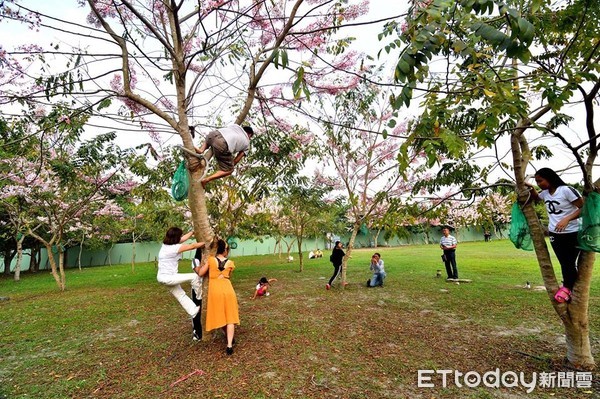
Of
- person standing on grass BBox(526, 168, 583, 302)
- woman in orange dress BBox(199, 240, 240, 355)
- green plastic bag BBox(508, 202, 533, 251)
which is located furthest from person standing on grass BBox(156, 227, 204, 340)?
person standing on grass BBox(526, 168, 583, 302)

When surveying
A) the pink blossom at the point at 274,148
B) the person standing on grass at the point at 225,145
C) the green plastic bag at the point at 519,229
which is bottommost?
the green plastic bag at the point at 519,229

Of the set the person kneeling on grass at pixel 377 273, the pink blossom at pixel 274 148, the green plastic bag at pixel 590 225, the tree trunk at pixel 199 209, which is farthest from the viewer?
the person kneeling on grass at pixel 377 273

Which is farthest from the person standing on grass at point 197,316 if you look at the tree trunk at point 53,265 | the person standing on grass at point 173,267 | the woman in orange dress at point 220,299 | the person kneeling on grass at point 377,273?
the tree trunk at point 53,265

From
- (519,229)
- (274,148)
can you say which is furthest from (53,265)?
(519,229)

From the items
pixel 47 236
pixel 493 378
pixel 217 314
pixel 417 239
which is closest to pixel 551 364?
pixel 493 378

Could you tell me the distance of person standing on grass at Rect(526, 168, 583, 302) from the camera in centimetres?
319

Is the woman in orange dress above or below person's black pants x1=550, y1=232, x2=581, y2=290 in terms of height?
below

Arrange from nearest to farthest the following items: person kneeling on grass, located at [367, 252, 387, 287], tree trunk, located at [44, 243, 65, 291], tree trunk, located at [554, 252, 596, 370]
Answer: tree trunk, located at [554, 252, 596, 370] → person kneeling on grass, located at [367, 252, 387, 287] → tree trunk, located at [44, 243, 65, 291]

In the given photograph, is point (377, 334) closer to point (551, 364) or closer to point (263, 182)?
point (551, 364)

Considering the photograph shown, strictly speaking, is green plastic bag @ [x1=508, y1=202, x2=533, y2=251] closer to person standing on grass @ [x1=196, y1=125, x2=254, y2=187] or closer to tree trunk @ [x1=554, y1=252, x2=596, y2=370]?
→ tree trunk @ [x1=554, y1=252, x2=596, y2=370]

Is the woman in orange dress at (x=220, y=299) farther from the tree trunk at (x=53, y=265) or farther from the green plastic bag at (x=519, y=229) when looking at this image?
the tree trunk at (x=53, y=265)

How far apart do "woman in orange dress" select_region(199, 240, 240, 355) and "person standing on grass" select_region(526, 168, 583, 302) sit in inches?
143

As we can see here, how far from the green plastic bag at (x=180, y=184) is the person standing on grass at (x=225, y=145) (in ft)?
1.16

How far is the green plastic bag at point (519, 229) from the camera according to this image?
3.59m
